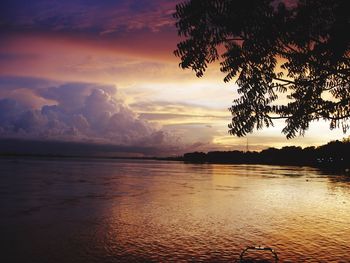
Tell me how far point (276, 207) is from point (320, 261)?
64.8 ft

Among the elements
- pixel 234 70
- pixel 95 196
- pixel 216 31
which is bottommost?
pixel 95 196

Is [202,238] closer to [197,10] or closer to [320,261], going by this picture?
[320,261]

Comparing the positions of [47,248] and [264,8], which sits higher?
[264,8]

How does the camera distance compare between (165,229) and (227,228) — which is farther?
(227,228)

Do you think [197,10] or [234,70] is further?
[234,70]

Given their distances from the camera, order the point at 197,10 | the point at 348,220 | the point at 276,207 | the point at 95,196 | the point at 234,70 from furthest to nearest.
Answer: the point at 95,196
the point at 276,207
the point at 348,220
the point at 234,70
the point at 197,10

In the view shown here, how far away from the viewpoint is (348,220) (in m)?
29.0

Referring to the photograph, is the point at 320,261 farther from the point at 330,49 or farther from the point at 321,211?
the point at 321,211

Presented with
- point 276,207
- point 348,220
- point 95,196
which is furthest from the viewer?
point 95,196

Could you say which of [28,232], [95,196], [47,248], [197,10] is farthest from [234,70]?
[95,196]

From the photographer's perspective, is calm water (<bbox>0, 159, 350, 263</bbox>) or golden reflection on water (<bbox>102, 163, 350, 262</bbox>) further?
golden reflection on water (<bbox>102, 163, 350, 262</bbox>)

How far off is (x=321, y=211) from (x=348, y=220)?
498cm

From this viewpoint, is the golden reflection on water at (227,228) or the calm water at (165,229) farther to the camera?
the golden reflection on water at (227,228)

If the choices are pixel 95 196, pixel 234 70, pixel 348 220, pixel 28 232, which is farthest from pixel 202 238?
pixel 95 196
